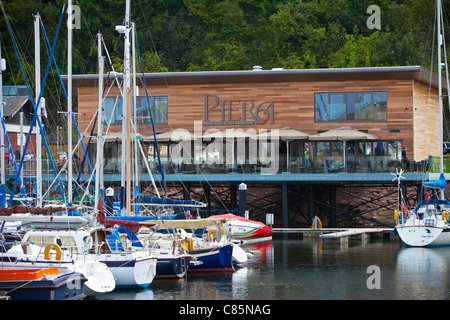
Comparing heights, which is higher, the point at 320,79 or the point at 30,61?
the point at 30,61

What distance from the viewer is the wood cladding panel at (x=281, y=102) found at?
51156mm

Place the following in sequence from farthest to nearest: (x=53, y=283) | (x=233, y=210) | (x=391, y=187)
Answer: (x=391, y=187), (x=233, y=210), (x=53, y=283)

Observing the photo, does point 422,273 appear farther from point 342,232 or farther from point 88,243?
point 342,232

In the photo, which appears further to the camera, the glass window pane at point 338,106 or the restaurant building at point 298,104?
the glass window pane at point 338,106

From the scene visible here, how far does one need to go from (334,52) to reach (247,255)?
139 ft

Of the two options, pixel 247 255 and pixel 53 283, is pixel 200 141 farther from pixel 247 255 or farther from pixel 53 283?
pixel 53 283

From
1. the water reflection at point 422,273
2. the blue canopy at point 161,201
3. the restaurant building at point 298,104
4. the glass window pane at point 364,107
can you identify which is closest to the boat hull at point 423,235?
the water reflection at point 422,273

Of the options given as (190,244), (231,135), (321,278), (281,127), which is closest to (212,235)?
(190,244)

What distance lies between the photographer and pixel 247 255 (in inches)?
1496

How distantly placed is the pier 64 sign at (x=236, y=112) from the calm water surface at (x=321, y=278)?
12398 millimetres

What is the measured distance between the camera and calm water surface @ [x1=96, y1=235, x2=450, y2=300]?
27109mm

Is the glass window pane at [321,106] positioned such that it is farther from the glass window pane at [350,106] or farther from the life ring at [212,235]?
the life ring at [212,235]
